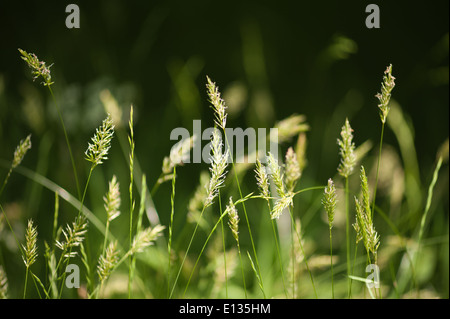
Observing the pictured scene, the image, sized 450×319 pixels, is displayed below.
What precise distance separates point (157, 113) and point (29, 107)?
0.78 meters

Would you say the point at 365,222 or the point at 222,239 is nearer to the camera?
the point at 365,222

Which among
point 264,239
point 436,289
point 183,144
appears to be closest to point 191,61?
point 264,239

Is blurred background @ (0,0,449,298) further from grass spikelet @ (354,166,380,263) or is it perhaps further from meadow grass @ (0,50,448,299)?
grass spikelet @ (354,166,380,263)

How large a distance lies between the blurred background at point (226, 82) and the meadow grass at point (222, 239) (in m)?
0.08

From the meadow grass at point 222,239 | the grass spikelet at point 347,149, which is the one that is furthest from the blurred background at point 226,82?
the grass spikelet at point 347,149

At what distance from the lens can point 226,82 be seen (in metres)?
2.09

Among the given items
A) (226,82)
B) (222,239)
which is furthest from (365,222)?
(226,82)

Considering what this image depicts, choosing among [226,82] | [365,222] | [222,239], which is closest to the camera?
[365,222]

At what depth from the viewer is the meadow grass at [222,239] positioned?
0.65 m

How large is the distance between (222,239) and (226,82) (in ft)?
4.25

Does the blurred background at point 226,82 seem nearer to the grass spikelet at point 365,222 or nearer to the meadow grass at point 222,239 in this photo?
the meadow grass at point 222,239

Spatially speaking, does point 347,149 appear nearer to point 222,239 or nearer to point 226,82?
point 222,239

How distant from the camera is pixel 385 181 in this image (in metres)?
1.34
